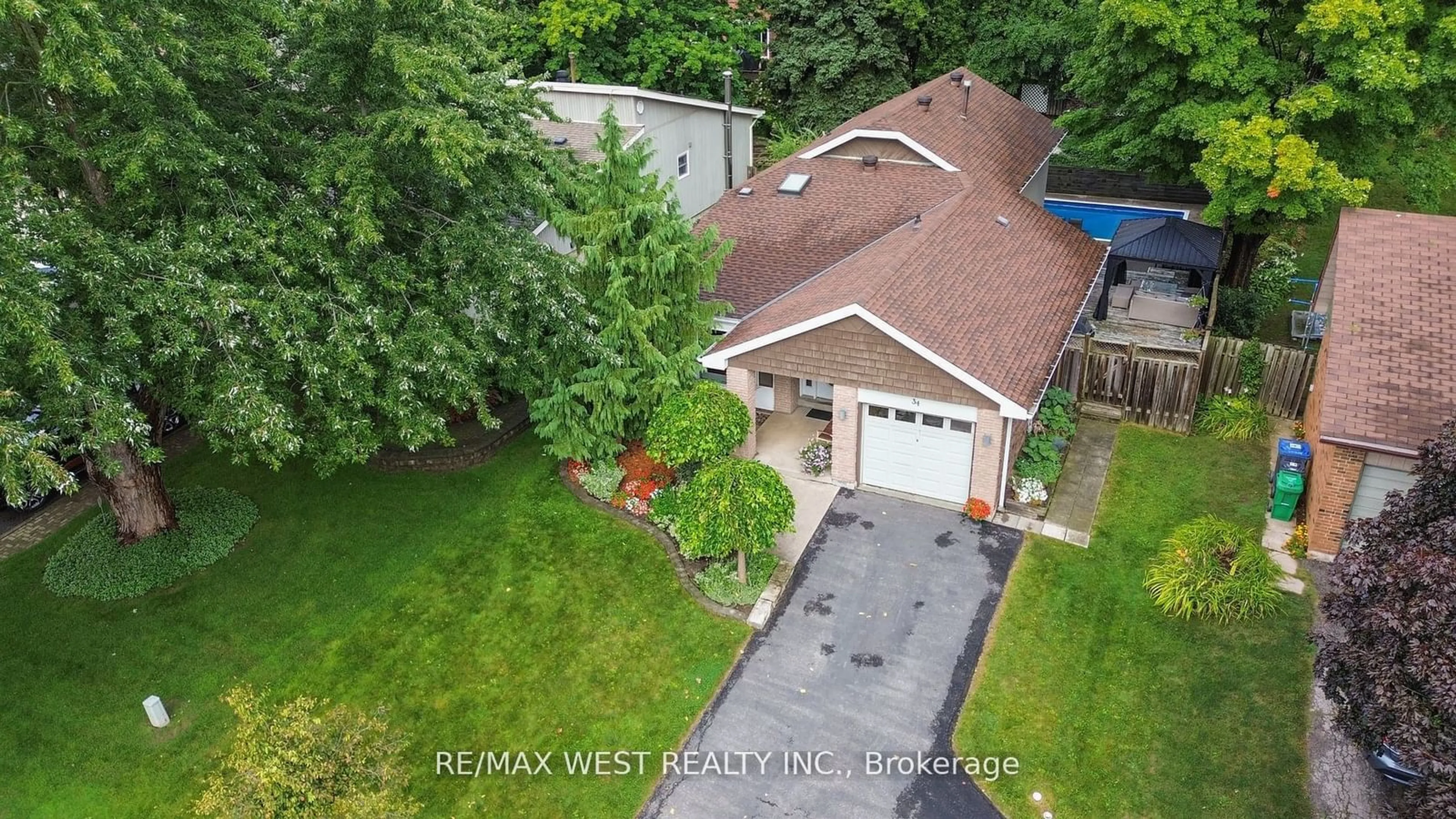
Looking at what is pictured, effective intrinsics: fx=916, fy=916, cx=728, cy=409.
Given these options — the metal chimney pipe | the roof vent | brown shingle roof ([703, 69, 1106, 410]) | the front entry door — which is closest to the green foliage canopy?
brown shingle roof ([703, 69, 1106, 410])

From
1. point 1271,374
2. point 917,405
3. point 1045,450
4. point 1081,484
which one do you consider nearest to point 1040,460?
point 1045,450

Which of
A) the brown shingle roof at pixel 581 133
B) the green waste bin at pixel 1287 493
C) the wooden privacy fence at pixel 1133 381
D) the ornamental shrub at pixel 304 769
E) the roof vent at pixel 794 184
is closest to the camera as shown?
the ornamental shrub at pixel 304 769

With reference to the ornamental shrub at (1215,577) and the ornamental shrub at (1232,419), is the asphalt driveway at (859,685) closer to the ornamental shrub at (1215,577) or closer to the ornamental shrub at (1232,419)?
the ornamental shrub at (1215,577)

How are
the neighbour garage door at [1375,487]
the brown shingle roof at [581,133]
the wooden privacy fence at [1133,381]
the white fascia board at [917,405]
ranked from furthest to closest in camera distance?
the brown shingle roof at [581,133] < the wooden privacy fence at [1133,381] < the white fascia board at [917,405] < the neighbour garage door at [1375,487]

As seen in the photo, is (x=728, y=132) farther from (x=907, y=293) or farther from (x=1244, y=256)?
(x=1244, y=256)

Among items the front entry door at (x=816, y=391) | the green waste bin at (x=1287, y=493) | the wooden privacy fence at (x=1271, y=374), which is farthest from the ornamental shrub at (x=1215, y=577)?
the front entry door at (x=816, y=391)

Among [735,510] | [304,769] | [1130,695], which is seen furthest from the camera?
[735,510]
